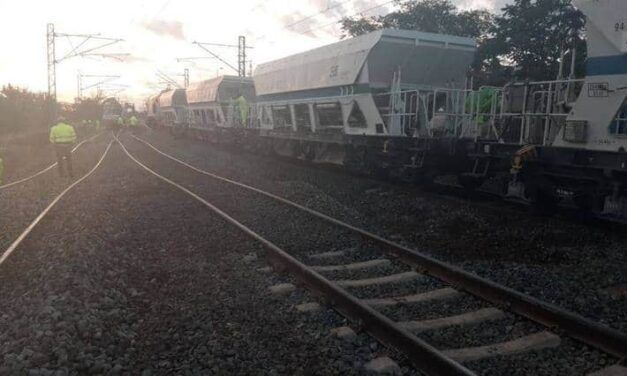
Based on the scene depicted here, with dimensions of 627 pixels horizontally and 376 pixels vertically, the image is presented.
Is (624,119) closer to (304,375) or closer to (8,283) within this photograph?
(304,375)

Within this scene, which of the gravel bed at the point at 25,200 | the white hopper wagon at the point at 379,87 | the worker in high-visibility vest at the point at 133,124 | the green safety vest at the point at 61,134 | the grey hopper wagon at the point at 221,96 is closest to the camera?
the gravel bed at the point at 25,200

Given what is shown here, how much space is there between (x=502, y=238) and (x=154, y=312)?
5026mm

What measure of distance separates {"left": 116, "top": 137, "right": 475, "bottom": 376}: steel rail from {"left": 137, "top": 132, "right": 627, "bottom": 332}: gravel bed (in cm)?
195

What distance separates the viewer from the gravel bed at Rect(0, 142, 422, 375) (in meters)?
4.18

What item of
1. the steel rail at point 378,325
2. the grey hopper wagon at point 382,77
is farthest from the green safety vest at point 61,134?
the steel rail at point 378,325

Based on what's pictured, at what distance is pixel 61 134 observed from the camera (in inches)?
674

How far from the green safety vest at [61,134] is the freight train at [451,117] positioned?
22.8 feet

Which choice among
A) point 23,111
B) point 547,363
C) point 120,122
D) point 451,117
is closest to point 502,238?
point 547,363

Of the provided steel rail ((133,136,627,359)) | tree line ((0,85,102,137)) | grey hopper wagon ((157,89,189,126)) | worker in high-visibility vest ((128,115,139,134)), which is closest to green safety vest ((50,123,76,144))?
steel rail ((133,136,627,359))

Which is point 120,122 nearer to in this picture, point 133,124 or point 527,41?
point 133,124

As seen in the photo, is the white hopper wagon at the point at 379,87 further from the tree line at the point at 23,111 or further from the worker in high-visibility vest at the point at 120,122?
the worker in high-visibility vest at the point at 120,122

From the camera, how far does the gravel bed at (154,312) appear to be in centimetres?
418

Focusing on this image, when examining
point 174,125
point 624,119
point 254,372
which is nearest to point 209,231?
point 254,372

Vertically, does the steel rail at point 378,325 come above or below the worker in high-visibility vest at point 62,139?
below
